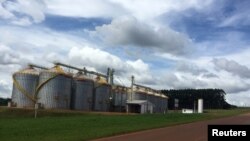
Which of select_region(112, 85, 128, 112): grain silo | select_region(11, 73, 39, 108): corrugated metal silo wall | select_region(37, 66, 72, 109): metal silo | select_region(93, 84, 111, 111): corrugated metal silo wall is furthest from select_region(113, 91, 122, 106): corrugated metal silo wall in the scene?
select_region(11, 73, 39, 108): corrugated metal silo wall

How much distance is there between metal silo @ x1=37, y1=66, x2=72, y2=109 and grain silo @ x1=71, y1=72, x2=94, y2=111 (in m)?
3.88

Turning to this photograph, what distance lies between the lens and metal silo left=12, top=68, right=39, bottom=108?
79500mm

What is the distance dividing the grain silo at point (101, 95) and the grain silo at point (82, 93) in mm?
2909

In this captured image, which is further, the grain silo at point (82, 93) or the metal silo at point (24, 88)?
Answer: the grain silo at point (82, 93)

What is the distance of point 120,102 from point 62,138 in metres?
82.1

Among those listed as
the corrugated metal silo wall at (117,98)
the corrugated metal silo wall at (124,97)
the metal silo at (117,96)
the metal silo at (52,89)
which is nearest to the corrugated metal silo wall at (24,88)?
the metal silo at (52,89)

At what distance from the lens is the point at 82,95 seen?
85.9 m

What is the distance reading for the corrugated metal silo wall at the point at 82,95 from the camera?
8494 centimetres

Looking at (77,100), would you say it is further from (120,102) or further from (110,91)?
(120,102)

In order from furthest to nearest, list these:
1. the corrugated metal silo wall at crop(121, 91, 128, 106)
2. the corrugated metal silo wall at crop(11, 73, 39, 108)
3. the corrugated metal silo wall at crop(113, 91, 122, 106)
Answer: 1. the corrugated metal silo wall at crop(121, 91, 128, 106)
2. the corrugated metal silo wall at crop(113, 91, 122, 106)
3. the corrugated metal silo wall at crop(11, 73, 39, 108)

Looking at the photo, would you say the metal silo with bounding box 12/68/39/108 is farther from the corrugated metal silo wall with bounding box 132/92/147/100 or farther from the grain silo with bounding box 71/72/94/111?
the corrugated metal silo wall with bounding box 132/92/147/100

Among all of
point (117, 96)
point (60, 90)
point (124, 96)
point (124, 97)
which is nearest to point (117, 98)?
point (117, 96)

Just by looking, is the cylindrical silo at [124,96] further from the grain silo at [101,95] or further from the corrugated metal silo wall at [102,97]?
the corrugated metal silo wall at [102,97]

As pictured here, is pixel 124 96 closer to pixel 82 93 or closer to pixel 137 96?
pixel 137 96
